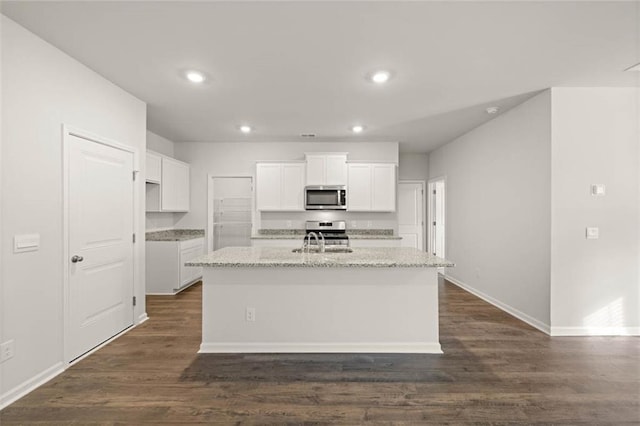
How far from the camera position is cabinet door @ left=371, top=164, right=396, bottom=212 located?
5.60 m

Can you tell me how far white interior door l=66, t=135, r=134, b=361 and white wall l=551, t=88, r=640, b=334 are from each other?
4.61 meters

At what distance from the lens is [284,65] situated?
9.04 feet

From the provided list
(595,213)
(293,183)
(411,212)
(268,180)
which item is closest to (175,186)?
(268,180)

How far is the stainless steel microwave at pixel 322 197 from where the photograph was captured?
5.42 m

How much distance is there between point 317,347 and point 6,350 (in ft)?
7.44

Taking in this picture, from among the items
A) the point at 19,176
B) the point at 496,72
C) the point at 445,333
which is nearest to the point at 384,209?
the point at 445,333

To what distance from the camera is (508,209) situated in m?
4.03

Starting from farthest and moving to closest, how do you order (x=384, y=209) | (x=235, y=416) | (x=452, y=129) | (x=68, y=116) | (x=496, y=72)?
(x=384, y=209)
(x=452, y=129)
(x=496, y=72)
(x=68, y=116)
(x=235, y=416)

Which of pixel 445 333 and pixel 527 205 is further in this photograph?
pixel 527 205

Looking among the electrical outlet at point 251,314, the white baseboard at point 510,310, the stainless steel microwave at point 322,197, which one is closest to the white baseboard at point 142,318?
A: the electrical outlet at point 251,314

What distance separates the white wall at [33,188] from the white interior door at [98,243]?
0.15 metres

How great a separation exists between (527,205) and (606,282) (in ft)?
3.57

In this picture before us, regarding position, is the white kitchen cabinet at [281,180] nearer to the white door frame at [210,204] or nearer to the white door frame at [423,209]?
the white door frame at [210,204]

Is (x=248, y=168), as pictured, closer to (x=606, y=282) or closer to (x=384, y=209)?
(x=384, y=209)
